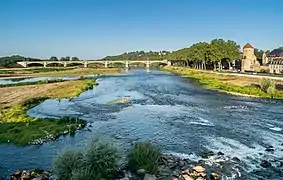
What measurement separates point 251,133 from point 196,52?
386 feet

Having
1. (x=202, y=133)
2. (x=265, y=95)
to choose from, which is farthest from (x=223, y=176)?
(x=265, y=95)

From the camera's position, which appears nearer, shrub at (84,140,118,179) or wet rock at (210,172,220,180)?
shrub at (84,140,118,179)

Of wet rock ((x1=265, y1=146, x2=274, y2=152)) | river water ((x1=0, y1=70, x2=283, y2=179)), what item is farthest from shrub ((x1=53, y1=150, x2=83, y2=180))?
wet rock ((x1=265, y1=146, x2=274, y2=152))

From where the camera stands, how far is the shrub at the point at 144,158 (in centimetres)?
2462

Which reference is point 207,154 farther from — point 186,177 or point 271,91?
point 271,91

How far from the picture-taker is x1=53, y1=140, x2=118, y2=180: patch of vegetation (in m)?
21.8

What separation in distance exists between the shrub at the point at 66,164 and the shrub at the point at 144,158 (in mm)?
4232

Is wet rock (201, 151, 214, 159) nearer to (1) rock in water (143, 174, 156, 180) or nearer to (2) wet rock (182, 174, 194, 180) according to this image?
(2) wet rock (182, 174, 194, 180)

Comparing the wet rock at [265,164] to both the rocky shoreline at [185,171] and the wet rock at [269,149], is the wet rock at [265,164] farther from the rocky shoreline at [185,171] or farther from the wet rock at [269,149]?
the wet rock at [269,149]

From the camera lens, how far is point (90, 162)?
22.6 meters

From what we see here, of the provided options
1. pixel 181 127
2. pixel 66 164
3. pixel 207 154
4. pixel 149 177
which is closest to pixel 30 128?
pixel 181 127

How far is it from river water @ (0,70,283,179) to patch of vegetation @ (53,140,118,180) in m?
3.95

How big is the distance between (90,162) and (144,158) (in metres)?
4.24

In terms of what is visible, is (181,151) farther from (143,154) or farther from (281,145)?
(281,145)
